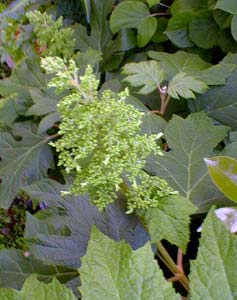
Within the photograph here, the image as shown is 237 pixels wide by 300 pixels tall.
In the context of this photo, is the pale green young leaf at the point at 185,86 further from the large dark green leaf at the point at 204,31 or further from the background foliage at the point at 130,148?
the large dark green leaf at the point at 204,31

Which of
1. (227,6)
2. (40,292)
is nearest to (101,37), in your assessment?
(227,6)

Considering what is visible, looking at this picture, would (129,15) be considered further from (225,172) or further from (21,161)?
(225,172)

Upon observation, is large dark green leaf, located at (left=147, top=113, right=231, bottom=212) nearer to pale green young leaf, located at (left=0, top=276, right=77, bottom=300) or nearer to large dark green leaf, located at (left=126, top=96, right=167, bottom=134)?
large dark green leaf, located at (left=126, top=96, right=167, bottom=134)

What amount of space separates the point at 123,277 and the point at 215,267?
95 mm

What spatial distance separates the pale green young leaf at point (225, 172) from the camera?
0.71 m

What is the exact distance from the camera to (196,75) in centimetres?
100

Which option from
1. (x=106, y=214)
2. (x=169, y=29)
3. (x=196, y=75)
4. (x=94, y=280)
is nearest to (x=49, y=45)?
(x=169, y=29)

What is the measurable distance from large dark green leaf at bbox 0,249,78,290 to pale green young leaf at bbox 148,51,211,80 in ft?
1.54

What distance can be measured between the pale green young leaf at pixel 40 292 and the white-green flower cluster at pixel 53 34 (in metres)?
0.75

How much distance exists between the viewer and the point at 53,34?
1.18 meters

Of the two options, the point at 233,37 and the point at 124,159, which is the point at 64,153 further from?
the point at 233,37

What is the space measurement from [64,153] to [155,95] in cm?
50

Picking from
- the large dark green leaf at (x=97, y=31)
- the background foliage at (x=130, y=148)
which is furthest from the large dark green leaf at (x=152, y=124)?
the large dark green leaf at (x=97, y=31)

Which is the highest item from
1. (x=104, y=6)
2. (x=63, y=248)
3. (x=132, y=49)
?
(x=104, y=6)
